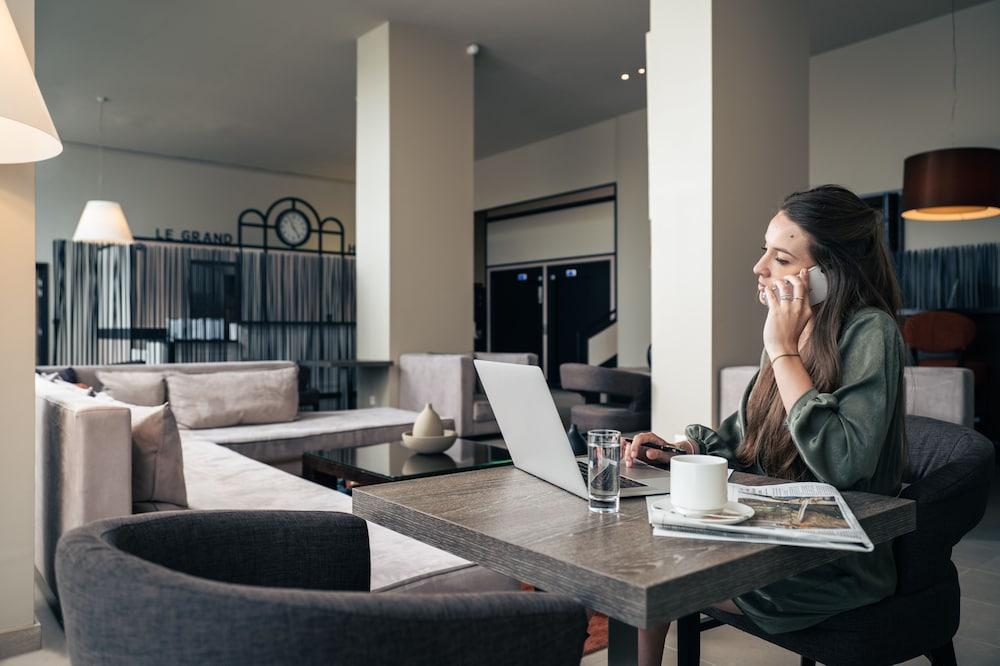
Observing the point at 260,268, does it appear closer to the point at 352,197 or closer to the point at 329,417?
the point at 329,417

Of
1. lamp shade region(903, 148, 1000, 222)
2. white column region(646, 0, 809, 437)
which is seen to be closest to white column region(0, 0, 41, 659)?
white column region(646, 0, 809, 437)

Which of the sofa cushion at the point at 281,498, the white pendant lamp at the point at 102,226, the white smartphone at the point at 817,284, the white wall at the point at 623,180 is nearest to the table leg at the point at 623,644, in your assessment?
the white smartphone at the point at 817,284

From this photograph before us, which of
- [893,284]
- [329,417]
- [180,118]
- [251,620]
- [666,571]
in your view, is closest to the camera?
[251,620]

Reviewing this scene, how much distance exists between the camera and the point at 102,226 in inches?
247

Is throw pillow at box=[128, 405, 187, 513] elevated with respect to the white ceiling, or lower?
lower

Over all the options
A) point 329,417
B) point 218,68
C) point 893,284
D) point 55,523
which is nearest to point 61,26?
point 218,68

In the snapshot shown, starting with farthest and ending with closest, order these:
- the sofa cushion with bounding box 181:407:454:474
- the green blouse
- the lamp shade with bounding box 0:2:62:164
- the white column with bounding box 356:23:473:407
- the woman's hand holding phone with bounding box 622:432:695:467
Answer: the white column with bounding box 356:23:473:407
the sofa cushion with bounding box 181:407:454:474
the lamp shade with bounding box 0:2:62:164
the woman's hand holding phone with bounding box 622:432:695:467
the green blouse

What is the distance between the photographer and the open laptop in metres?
1.13

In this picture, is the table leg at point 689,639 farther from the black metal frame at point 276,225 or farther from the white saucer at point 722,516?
the black metal frame at point 276,225

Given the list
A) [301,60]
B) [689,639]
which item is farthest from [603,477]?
[301,60]

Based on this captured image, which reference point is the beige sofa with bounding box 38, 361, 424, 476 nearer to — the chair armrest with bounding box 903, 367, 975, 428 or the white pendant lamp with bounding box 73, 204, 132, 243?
the white pendant lamp with bounding box 73, 204, 132, 243

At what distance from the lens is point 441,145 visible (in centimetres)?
631

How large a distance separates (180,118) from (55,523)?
7.20m

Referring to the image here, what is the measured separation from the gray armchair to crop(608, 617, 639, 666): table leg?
154 inches
